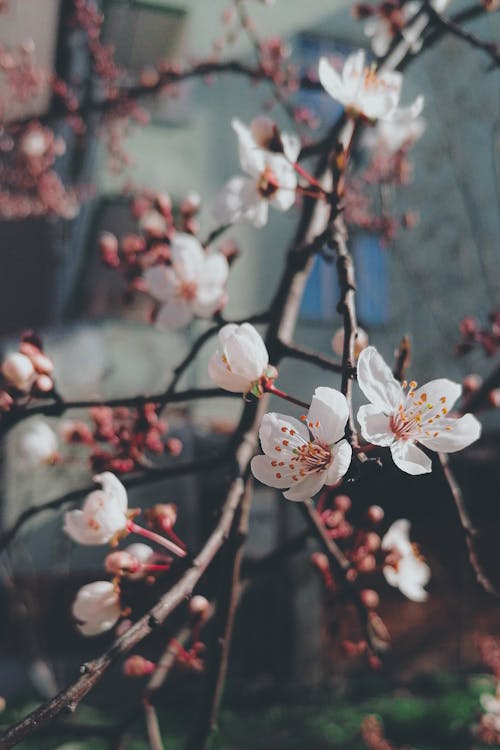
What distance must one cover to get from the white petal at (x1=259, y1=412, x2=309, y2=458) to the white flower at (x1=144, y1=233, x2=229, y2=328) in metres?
0.45

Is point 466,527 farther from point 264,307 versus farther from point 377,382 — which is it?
point 264,307

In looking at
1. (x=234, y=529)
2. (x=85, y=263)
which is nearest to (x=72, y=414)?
(x=85, y=263)

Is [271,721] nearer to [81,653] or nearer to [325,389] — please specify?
[81,653]

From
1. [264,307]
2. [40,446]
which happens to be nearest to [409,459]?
[40,446]

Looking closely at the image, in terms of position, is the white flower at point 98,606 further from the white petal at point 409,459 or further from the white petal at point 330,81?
the white petal at point 330,81

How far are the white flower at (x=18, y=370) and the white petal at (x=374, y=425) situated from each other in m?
0.47

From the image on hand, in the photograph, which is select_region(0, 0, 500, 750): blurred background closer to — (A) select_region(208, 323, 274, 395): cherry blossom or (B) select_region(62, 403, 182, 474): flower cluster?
(B) select_region(62, 403, 182, 474): flower cluster

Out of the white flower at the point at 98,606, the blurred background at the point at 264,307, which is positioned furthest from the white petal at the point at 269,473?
the blurred background at the point at 264,307

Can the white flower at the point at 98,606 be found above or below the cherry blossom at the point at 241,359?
below

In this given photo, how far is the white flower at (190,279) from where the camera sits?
3.63ft

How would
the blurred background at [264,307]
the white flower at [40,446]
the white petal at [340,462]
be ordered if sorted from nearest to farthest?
the white petal at [340,462]
the white flower at [40,446]
the blurred background at [264,307]

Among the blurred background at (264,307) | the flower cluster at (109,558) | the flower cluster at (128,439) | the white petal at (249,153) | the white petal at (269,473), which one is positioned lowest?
the blurred background at (264,307)

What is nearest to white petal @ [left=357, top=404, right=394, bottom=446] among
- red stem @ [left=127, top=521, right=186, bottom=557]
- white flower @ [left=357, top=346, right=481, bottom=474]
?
white flower @ [left=357, top=346, right=481, bottom=474]

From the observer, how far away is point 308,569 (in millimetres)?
4641
